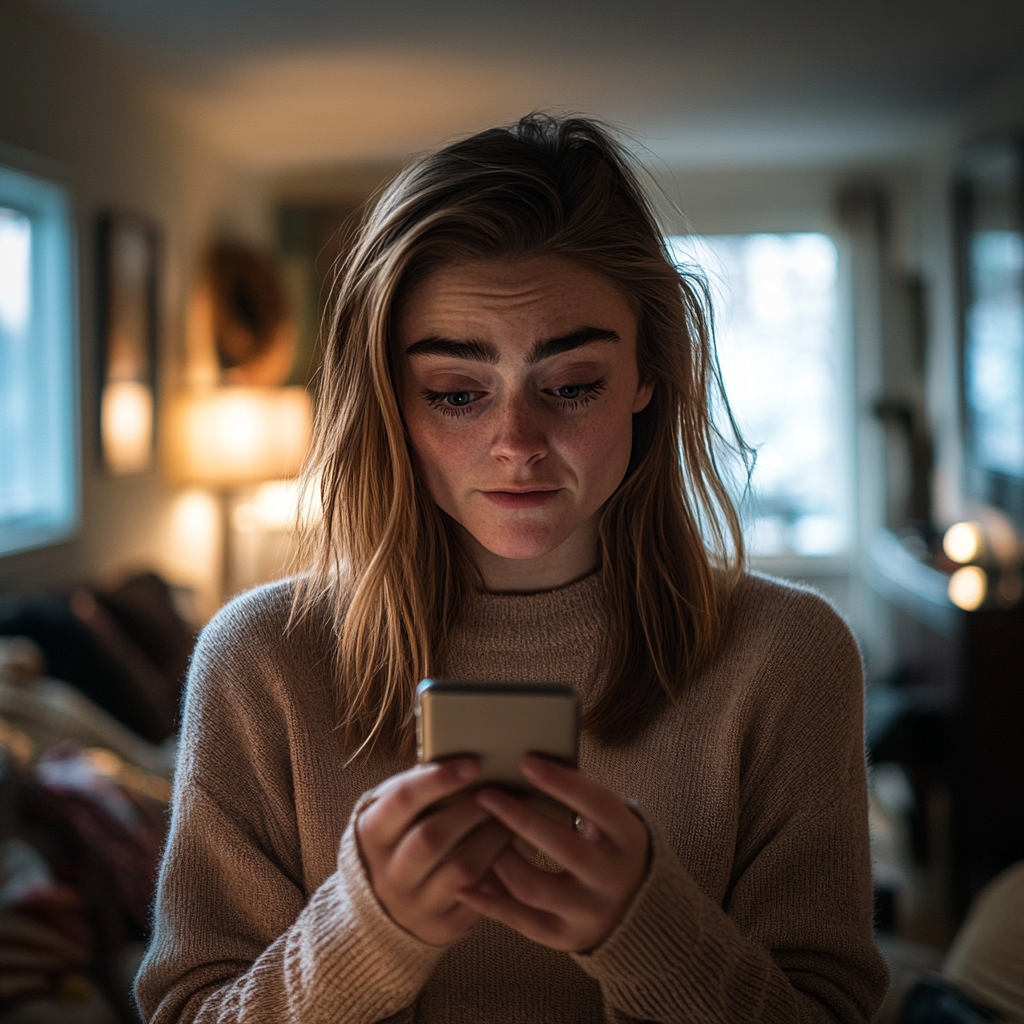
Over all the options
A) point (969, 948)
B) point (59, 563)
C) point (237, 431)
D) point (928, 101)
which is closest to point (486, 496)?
point (969, 948)

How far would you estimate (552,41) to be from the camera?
12.7 feet

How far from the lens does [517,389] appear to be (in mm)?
928

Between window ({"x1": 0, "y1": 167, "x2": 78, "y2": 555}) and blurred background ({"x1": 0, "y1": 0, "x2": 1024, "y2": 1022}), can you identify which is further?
window ({"x1": 0, "y1": 167, "x2": 78, "y2": 555})

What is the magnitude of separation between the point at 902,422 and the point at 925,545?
174 cm

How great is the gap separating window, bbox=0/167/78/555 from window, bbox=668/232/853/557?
363 cm

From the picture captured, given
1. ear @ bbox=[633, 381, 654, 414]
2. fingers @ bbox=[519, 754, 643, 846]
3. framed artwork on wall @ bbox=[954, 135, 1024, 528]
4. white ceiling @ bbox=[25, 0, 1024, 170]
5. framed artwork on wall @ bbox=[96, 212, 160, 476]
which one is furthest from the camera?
framed artwork on wall @ bbox=[954, 135, 1024, 528]

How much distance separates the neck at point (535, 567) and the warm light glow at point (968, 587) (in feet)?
7.91

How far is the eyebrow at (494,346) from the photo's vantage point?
3.04ft

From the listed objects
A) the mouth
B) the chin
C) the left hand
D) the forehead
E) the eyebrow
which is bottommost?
the left hand

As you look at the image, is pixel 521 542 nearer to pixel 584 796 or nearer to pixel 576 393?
pixel 576 393

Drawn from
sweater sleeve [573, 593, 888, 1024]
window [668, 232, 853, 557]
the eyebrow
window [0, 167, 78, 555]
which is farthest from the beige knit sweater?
window [668, 232, 853, 557]

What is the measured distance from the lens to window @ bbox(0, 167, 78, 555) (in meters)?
3.63

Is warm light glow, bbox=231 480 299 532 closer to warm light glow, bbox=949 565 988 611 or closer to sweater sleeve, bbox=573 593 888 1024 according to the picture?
warm light glow, bbox=949 565 988 611

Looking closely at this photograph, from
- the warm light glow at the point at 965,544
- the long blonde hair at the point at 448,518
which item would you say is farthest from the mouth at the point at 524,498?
the warm light glow at the point at 965,544
